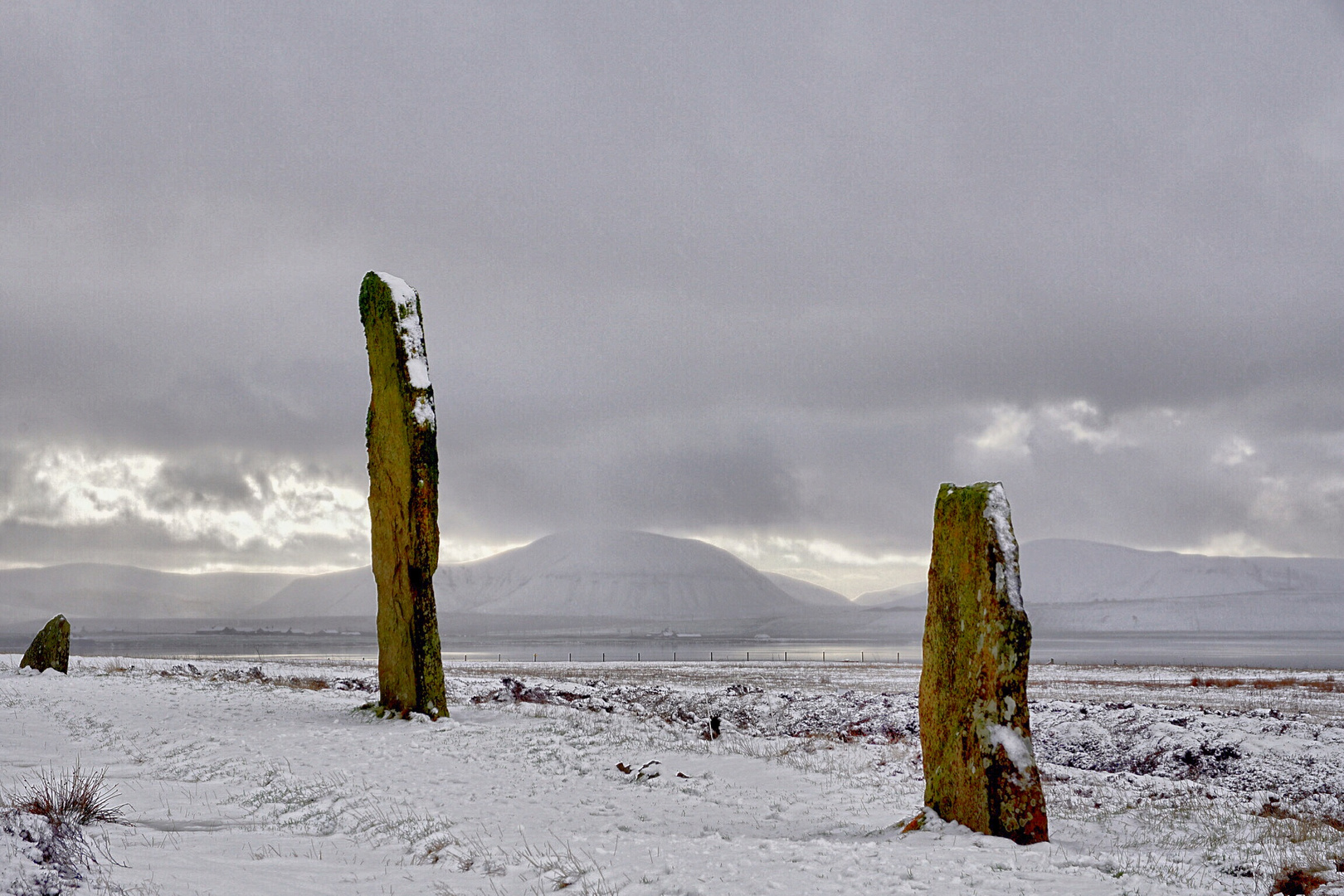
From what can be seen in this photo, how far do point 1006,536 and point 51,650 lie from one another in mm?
31973

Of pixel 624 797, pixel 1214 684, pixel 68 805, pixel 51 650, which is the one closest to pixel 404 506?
pixel 624 797

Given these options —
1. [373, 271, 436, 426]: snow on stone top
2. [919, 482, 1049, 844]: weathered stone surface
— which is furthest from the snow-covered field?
[373, 271, 436, 426]: snow on stone top

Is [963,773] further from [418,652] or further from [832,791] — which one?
[418,652]

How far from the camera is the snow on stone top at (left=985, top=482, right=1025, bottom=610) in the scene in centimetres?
1012

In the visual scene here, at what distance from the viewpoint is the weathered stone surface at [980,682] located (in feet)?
31.9

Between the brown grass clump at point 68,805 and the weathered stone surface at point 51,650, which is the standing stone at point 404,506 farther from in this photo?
the weathered stone surface at point 51,650

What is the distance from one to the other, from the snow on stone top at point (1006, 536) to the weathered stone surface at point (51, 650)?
3088cm

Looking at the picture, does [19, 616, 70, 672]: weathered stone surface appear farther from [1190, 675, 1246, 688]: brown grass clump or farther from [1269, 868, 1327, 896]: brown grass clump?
[1190, 675, 1246, 688]: brown grass clump

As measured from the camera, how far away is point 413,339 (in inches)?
765

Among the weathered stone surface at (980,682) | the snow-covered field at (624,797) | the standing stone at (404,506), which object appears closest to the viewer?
the snow-covered field at (624,797)

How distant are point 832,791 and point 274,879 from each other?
327 inches

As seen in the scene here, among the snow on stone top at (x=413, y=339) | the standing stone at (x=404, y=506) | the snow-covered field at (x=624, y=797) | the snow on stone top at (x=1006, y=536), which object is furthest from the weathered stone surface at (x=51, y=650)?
the snow on stone top at (x=1006, y=536)

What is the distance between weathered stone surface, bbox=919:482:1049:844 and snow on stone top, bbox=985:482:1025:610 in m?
0.01

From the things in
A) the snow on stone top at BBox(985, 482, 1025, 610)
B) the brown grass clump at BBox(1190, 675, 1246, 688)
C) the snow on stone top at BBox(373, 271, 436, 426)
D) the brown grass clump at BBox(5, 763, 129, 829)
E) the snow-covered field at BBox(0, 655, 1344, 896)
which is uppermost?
the snow on stone top at BBox(373, 271, 436, 426)
